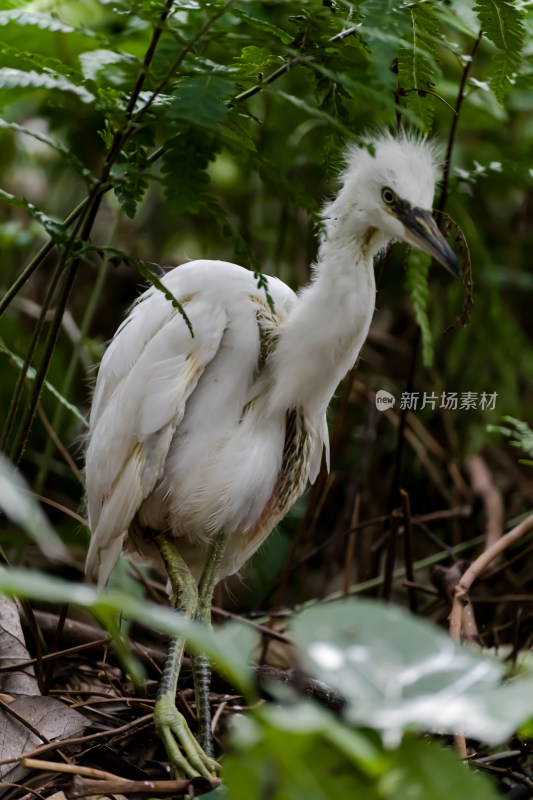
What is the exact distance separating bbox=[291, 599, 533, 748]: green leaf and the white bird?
868 millimetres

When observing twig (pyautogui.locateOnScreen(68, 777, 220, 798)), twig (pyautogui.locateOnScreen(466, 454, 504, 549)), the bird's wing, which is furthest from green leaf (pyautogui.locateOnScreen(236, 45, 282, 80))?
twig (pyautogui.locateOnScreen(466, 454, 504, 549))

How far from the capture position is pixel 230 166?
12.3ft

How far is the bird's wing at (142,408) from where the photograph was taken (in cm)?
152

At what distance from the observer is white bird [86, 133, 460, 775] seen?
1471 mm

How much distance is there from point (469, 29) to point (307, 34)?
0.47m

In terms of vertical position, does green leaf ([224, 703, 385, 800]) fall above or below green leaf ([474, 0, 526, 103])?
below

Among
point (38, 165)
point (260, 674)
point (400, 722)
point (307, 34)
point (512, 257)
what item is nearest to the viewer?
point (400, 722)

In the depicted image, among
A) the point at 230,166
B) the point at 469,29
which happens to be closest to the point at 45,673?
the point at 469,29

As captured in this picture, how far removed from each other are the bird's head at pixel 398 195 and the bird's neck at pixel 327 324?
0.15 feet

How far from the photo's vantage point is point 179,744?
1440 millimetres

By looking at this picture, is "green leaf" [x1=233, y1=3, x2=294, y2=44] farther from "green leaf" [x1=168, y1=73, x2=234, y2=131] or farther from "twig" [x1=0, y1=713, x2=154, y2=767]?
"twig" [x1=0, y1=713, x2=154, y2=767]

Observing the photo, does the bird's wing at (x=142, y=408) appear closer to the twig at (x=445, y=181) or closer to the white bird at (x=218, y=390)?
the white bird at (x=218, y=390)

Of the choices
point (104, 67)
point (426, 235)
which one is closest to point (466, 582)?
point (426, 235)

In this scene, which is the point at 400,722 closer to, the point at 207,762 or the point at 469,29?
the point at 207,762
